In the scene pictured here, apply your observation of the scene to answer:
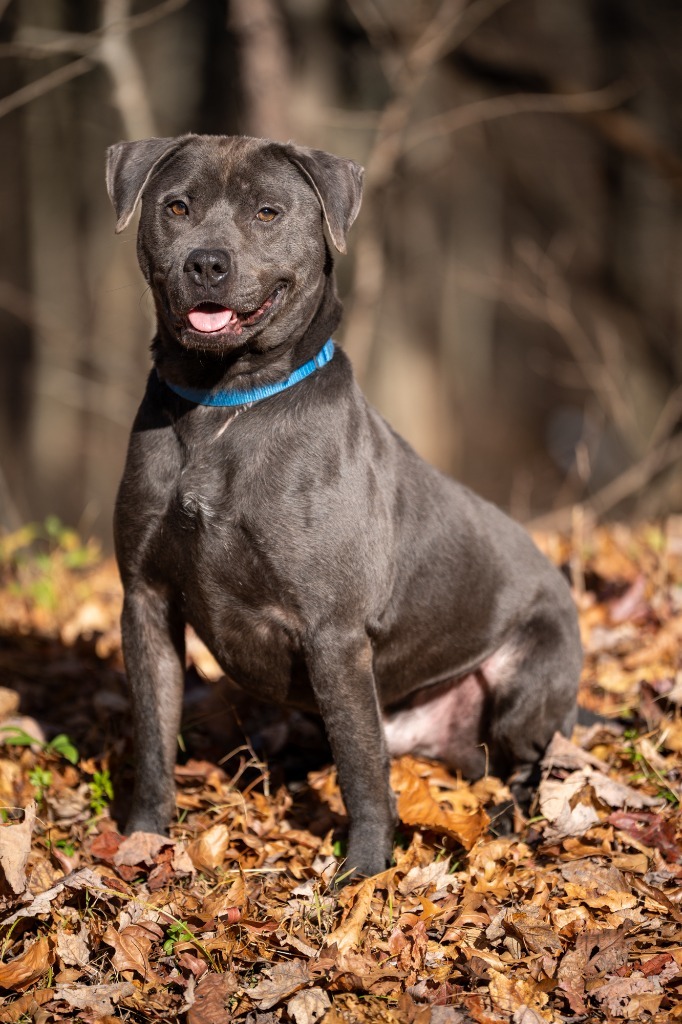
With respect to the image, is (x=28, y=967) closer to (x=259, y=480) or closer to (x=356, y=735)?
(x=356, y=735)

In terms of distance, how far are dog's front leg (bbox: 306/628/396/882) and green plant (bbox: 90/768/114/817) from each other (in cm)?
89

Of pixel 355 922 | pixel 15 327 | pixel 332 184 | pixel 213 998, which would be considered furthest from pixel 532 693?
pixel 15 327

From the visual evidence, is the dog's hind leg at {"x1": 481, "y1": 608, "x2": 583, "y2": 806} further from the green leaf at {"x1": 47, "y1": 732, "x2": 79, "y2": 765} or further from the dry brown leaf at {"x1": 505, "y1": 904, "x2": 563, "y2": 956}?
the green leaf at {"x1": 47, "y1": 732, "x2": 79, "y2": 765}

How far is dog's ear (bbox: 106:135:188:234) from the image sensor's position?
3.22 meters

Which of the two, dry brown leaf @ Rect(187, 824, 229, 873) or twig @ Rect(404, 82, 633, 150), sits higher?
twig @ Rect(404, 82, 633, 150)

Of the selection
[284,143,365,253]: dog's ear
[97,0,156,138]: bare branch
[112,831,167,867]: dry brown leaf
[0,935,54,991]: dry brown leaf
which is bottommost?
[112,831,167,867]: dry brown leaf

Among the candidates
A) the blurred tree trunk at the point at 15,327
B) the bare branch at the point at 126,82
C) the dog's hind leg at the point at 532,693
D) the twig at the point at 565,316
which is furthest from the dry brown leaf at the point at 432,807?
the blurred tree trunk at the point at 15,327

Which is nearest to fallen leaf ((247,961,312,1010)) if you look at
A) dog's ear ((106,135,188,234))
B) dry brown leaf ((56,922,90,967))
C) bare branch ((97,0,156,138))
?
dry brown leaf ((56,922,90,967))

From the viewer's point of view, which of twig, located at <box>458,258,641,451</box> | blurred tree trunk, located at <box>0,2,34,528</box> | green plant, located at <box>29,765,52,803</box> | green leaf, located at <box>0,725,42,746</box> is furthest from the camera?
blurred tree trunk, located at <box>0,2,34,528</box>

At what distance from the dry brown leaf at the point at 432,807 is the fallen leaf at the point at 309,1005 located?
0.76 meters

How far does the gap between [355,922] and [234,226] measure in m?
2.00

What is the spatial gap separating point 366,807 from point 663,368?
1149 centimetres

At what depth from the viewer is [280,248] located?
123 inches

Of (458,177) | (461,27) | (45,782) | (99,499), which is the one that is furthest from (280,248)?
(458,177)
